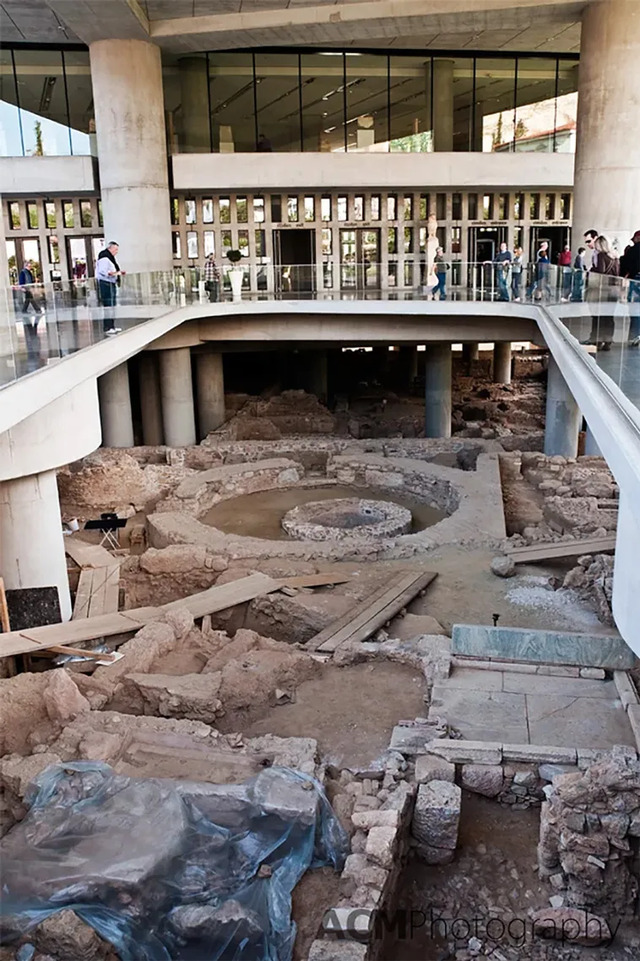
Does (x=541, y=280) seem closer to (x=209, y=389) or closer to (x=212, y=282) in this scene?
(x=212, y=282)

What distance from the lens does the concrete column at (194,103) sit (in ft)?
87.0

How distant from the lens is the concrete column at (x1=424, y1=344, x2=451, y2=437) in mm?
26453

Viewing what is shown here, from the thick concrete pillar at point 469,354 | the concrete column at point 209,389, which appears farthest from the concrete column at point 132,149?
the thick concrete pillar at point 469,354

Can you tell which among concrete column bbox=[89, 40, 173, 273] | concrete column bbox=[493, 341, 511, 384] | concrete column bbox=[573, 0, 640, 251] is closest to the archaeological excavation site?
concrete column bbox=[573, 0, 640, 251]

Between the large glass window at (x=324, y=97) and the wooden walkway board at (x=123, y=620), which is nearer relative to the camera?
the wooden walkway board at (x=123, y=620)

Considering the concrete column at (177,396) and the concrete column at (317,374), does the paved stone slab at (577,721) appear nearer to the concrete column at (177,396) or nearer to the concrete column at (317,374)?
the concrete column at (177,396)

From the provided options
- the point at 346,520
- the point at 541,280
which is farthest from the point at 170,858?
the point at 541,280

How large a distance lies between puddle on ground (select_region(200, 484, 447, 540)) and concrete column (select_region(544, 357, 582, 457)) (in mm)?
5770

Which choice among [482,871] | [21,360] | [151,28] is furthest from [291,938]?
[151,28]

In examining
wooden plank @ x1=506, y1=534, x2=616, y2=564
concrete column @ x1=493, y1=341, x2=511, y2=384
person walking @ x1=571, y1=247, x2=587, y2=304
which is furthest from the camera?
concrete column @ x1=493, y1=341, x2=511, y2=384

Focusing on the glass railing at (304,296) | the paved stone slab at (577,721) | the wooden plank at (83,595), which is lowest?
the wooden plank at (83,595)

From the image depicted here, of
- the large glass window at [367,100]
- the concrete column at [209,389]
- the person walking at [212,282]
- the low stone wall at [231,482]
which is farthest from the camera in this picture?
the concrete column at [209,389]

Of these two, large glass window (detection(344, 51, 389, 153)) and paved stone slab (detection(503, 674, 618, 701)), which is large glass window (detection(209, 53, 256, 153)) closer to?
large glass window (detection(344, 51, 389, 153))

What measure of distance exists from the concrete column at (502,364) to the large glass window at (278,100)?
36.7 feet
